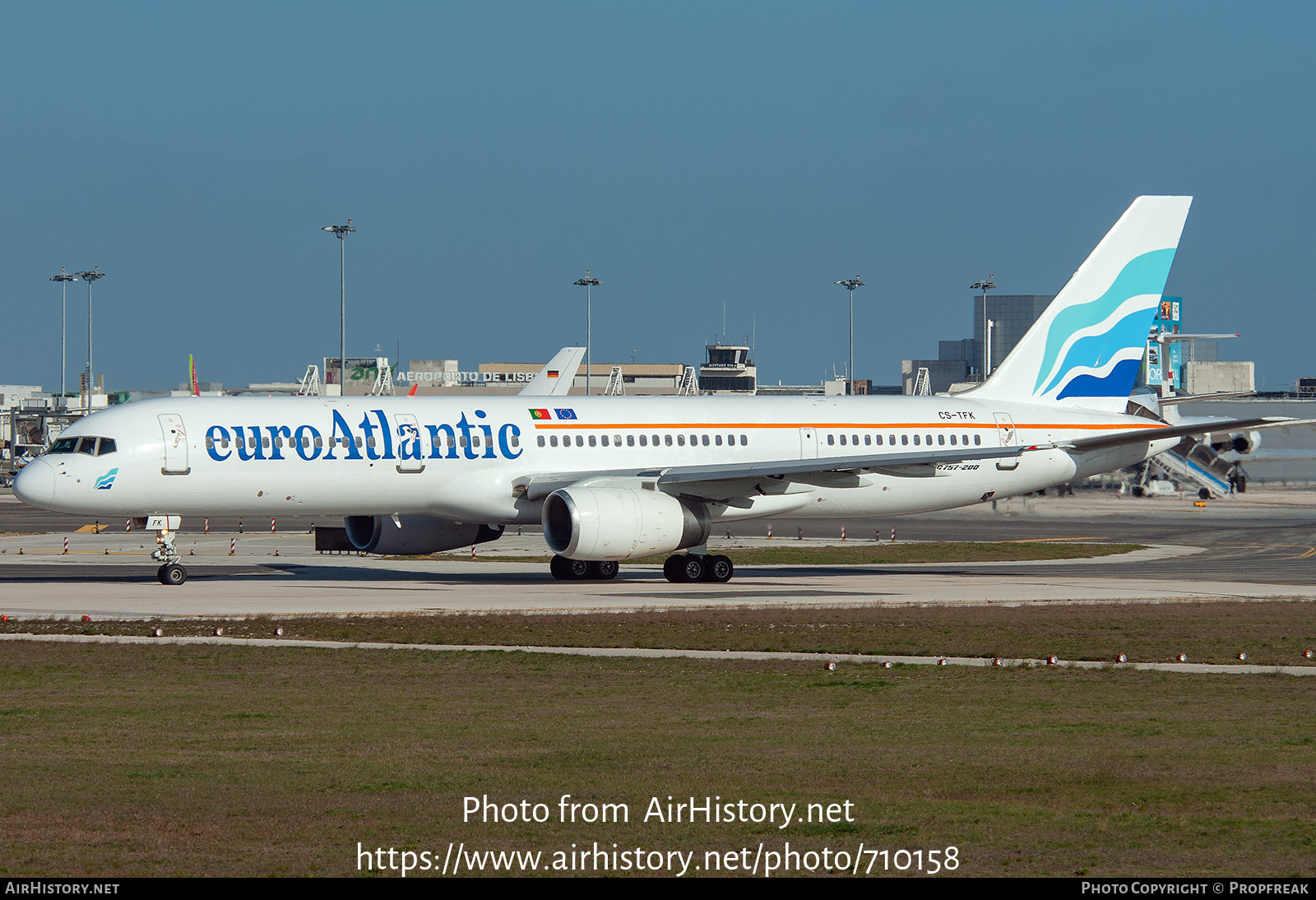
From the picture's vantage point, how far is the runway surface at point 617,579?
3106 cm

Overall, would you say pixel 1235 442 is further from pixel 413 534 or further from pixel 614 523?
pixel 614 523

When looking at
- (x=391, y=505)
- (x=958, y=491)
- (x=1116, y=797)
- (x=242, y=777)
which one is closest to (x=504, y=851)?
(x=242, y=777)

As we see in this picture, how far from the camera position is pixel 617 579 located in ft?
129

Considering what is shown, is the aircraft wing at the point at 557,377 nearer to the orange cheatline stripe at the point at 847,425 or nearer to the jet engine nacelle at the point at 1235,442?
the orange cheatline stripe at the point at 847,425

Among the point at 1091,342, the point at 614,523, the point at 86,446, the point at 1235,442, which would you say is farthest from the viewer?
the point at 1235,442

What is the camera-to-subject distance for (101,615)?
90.6 ft

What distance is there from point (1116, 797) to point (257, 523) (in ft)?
190

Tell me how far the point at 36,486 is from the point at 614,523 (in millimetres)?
13010

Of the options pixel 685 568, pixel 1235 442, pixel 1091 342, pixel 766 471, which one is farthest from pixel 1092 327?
pixel 1235 442

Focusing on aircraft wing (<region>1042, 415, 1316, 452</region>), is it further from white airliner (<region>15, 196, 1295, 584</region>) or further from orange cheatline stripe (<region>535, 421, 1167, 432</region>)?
orange cheatline stripe (<region>535, 421, 1167, 432</region>)

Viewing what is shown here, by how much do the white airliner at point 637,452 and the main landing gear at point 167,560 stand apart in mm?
60

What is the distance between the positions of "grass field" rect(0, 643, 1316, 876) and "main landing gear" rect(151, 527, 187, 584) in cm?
1318

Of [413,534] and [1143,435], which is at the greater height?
[1143,435]

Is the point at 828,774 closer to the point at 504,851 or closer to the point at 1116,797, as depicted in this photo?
the point at 1116,797
